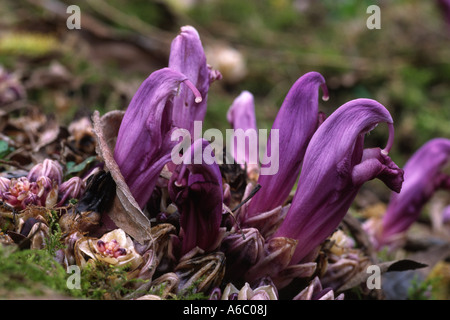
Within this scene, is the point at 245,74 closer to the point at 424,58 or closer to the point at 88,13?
the point at 88,13

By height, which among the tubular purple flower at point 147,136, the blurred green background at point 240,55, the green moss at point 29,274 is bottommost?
the green moss at point 29,274

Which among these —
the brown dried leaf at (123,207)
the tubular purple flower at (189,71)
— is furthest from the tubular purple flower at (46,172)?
the tubular purple flower at (189,71)

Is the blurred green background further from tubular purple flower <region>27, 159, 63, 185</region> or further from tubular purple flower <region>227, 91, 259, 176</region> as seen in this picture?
tubular purple flower <region>27, 159, 63, 185</region>

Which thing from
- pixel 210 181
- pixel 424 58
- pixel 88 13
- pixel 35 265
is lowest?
pixel 35 265

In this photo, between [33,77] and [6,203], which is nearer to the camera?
[6,203]

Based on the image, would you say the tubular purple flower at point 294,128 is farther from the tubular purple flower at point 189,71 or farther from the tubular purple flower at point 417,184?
the tubular purple flower at point 417,184

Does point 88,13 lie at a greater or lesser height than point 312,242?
greater
